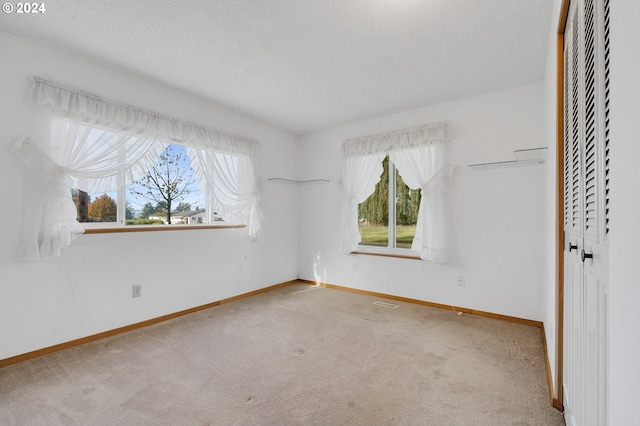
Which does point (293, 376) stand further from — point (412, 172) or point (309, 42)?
point (412, 172)

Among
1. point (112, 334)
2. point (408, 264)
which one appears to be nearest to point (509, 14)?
point (408, 264)

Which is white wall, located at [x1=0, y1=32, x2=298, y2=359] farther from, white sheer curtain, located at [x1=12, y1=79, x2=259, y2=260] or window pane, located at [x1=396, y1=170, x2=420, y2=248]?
window pane, located at [x1=396, y1=170, x2=420, y2=248]

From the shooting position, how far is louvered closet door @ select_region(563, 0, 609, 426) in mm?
861

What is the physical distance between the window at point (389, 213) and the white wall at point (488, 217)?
30 cm

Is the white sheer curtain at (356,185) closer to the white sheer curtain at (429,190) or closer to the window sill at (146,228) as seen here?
the white sheer curtain at (429,190)

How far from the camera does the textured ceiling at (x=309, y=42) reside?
2.00 m

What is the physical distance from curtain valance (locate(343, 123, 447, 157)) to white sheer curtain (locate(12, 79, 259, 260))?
8.48 ft

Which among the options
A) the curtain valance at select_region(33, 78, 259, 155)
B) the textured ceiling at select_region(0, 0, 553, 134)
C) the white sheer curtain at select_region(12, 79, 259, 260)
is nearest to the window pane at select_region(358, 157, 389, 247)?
the textured ceiling at select_region(0, 0, 553, 134)

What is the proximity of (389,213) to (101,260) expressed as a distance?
3.42m

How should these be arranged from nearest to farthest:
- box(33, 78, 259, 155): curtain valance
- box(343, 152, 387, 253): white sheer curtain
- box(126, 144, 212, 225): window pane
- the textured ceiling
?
the textured ceiling, box(33, 78, 259, 155): curtain valance, box(126, 144, 212, 225): window pane, box(343, 152, 387, 253): white sheer curtain

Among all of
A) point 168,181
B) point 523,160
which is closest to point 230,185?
point 168,181

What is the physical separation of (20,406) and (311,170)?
4.03m

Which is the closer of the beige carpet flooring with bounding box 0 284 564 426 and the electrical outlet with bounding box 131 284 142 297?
the beige carpet flooring with bounding box 0 284 564 426

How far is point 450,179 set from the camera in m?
3.56
